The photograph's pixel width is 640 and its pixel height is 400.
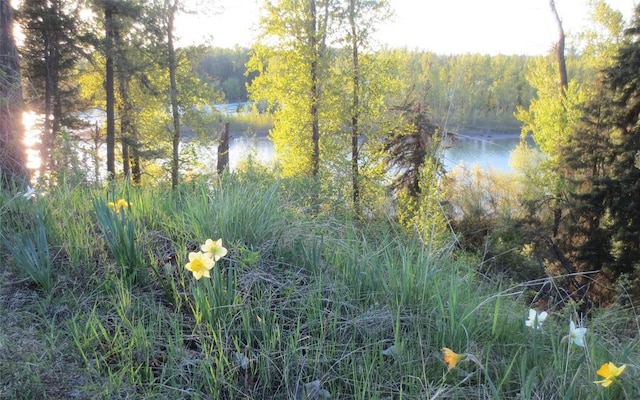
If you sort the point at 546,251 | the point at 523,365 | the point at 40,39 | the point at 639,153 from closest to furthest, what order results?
the point at 523,365, the point at 639,153, the point at 546,251, the point at 40,39

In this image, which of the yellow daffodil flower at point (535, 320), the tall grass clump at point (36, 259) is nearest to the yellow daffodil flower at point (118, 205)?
the tall grass clump at point (36, 259)

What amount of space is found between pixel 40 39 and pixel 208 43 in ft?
21.3

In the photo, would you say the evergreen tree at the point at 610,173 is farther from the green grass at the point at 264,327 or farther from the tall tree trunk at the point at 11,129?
the tall tree trunk at the point at 11,129

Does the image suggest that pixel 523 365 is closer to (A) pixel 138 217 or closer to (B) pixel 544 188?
(A) pixel 138 217

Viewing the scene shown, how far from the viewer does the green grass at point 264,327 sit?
182 cm

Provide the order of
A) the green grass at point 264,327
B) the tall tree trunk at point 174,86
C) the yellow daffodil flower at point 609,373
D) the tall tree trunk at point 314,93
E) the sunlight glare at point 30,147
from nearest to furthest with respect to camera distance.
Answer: the yellow daffodil flower at point 609,373 < the green grass at point 264,327 < the sunlight glare at point 30,147 < the tall tree trunk at point 314,93 < the tall tree trunk at point 174,86

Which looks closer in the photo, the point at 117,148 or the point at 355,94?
the point at 355,94

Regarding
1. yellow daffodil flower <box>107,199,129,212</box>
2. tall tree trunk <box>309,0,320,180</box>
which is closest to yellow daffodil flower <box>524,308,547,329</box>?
yellow daffodil flower <box>107,199,129,212</box>

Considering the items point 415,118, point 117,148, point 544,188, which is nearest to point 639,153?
point 544,188

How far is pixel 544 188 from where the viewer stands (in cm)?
1994

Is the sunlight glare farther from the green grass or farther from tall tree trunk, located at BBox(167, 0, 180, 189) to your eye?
tall tree trunk, located at BBox(167, 0, 180, 189)

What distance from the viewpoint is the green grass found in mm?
1817

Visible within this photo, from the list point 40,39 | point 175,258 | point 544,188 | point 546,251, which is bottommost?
point 546,251

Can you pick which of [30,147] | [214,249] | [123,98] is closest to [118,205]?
[214,249]
